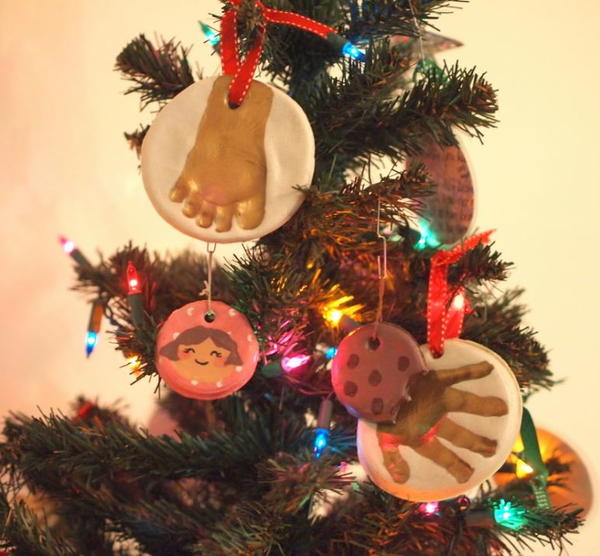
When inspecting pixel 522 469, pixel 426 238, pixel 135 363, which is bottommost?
pixel 135 363

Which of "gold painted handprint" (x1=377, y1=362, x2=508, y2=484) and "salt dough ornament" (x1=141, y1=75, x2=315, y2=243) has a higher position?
"salt dough ornament" (x1=141, y1=75, x2=315, y2=243)

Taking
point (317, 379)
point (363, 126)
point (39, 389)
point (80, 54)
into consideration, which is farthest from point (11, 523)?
point (80, 54)

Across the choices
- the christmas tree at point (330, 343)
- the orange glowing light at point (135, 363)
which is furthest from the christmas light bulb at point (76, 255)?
the orange glowing light at point (135, 363)

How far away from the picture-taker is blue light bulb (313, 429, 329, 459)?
48 cm

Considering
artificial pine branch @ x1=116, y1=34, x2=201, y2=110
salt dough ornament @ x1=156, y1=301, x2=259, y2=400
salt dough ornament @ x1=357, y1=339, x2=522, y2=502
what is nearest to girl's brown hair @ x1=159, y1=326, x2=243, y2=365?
salt dough ornament @ x1=156, y1=301, x2=259, y2=400

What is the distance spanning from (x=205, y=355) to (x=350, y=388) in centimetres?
10

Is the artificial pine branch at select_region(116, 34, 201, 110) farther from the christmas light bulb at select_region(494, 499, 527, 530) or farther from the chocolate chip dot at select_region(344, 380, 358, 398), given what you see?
the christmas light bulb at select_region(494, 499, 527, 530)

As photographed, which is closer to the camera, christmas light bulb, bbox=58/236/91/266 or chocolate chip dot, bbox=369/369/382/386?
chocolate chip dot, bbox=369/369/382/386

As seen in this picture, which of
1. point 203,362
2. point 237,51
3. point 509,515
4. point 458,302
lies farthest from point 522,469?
point 237,51

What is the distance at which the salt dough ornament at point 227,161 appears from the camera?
44 centimetres

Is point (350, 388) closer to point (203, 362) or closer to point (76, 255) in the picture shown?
point (203, 362)

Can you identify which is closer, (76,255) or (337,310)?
(337,310)

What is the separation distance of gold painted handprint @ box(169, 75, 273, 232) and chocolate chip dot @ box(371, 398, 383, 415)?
0.47 ft

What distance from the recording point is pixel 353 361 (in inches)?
17.7
